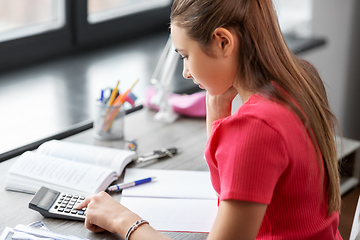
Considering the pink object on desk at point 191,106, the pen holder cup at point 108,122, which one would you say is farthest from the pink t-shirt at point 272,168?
the pink object on desk at point 191,106

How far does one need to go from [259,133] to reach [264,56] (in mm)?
175

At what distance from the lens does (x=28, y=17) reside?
2002 millimetres

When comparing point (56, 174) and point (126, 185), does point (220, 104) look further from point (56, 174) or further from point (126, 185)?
point (56, 174)

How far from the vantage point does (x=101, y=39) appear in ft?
7.45

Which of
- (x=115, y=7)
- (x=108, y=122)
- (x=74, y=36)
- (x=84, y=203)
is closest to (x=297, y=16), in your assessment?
(x=115, y=7)

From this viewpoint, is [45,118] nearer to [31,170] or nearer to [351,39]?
[31,170]

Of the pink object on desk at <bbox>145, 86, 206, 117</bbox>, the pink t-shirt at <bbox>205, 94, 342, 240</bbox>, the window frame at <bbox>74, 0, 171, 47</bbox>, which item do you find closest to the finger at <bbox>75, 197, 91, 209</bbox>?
the pink t-shirt at <bbox>205, 94, 342, 240</bbox>

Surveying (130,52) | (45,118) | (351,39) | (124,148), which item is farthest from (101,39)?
(351,39)

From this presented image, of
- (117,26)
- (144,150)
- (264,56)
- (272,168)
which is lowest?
(144,150)

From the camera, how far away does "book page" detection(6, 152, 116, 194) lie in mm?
1147

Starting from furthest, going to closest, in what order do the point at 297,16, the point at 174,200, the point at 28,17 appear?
1. the point at 297,16
2. the point at 28,17
3. the point at 174,200

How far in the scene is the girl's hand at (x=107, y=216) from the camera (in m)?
0.95

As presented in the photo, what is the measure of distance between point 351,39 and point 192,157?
1.78 m

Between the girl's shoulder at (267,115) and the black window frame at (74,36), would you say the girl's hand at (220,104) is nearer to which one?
the girl's shoulder at (267,115)
